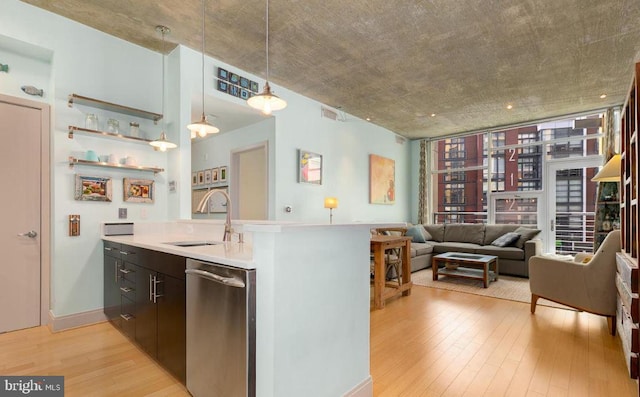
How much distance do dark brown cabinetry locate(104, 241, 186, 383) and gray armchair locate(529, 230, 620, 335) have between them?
3421mm

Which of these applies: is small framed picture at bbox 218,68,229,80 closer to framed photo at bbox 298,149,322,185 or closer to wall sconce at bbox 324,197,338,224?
framed photo at bbox 298,149,322,185

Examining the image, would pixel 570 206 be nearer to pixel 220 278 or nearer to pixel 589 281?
pixel 589 281

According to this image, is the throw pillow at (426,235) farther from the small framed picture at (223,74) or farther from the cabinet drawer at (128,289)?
the cabinet drawer at (128,289)

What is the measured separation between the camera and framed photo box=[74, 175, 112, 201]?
3.06 m

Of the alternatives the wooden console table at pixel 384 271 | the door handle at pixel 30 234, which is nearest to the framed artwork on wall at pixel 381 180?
the wooden console table at pixel 384 271

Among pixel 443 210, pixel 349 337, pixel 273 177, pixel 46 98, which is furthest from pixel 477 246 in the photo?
pixel 46 98

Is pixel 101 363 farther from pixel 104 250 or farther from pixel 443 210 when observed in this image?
pixel 443 210

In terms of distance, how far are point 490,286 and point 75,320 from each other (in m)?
5.18

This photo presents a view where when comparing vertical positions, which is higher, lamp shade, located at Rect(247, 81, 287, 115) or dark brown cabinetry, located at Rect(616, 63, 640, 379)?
lamp shade, located at Rect(247, 81, 287, 115)

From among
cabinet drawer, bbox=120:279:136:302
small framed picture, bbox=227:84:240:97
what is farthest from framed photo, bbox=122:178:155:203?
small framed picture, bbox=227:84:240:97

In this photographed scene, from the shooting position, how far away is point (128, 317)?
258 centimetres

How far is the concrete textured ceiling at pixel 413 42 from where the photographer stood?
9.32 feet

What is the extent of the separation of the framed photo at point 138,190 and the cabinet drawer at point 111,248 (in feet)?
1.70

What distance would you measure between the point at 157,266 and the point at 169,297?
28cm
